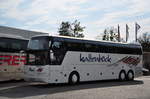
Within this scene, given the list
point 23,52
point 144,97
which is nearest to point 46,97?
point 144,97

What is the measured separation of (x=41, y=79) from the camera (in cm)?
1600

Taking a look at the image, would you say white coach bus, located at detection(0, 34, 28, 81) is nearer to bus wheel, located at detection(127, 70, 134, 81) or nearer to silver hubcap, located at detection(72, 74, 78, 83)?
silver hubcap, located at detection(72, 74, 78, 83)

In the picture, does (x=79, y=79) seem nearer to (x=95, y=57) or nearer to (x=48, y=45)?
(x=95, y=57)

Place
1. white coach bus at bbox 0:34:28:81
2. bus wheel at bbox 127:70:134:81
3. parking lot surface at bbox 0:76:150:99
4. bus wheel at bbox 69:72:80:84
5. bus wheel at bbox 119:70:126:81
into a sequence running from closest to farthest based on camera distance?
parking lot surface at bbox 0:76:150:99 → bus wheel at bbox 69:72:80:84 → white coach bus at bbox 0:34:28:81 → bus wheel at bbox 119:70:126:81 → bus wheel at bbox 127:70:134:81

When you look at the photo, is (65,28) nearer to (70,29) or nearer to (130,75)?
(70,29)

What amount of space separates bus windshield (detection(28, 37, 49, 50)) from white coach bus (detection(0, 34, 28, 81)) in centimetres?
227

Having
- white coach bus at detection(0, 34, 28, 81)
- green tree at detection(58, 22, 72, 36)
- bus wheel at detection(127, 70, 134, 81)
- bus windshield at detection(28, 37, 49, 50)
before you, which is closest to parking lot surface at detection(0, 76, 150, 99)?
white coach bus at detection(0, 34, 28, 81)

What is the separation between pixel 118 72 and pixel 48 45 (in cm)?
854

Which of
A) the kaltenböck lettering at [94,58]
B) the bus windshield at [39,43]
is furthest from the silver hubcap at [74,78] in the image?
the bus windshield at [39,43]

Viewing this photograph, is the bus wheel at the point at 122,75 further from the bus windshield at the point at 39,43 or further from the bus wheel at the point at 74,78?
the bus windshield at the point at 39,43

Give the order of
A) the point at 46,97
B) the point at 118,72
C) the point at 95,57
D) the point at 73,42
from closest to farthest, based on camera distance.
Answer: the point at 46,97 → the point at 73,42 → the point at 95,57 → the point at 118,72

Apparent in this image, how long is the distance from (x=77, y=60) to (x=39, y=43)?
322cm

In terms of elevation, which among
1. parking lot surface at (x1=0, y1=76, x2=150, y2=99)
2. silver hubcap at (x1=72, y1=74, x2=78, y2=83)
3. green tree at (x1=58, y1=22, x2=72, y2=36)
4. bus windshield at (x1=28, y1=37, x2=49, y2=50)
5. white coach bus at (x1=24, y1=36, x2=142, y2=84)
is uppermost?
green tree at (x1=58, y1=22, x2=72, y2=36)

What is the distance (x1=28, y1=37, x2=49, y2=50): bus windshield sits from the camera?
16.3 meters
